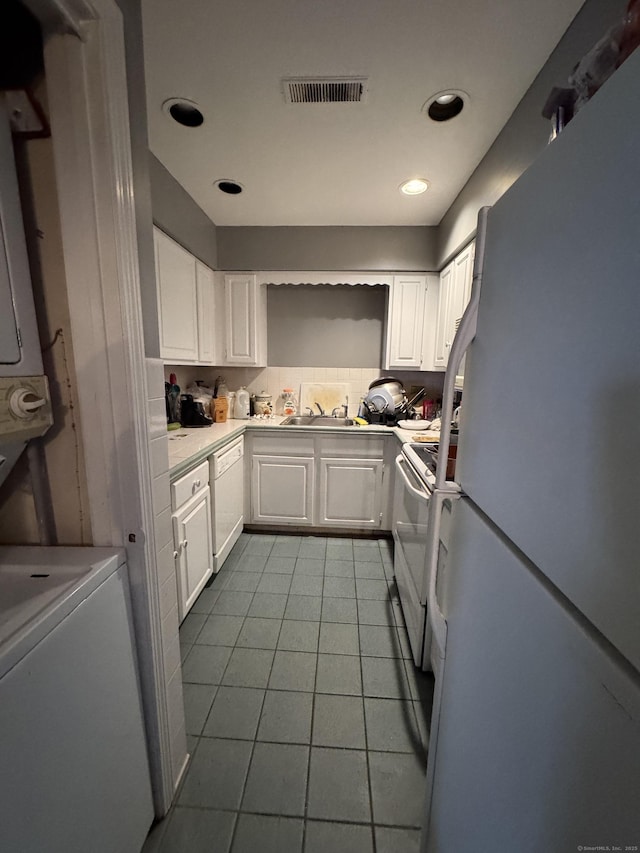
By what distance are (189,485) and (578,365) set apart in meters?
1.58

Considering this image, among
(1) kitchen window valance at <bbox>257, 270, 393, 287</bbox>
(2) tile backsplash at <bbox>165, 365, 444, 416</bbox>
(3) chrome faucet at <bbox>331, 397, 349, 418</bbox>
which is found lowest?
(3) chrome faucet at <bbox>331, 397, 349, 418</bbox>

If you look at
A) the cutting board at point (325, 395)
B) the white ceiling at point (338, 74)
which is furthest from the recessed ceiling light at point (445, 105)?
the cutting board at point (325, 395)

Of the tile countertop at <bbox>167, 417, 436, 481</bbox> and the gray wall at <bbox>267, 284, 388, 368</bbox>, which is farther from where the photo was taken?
the gray wall at <bbox>267, 284, 388, 368</bbox>

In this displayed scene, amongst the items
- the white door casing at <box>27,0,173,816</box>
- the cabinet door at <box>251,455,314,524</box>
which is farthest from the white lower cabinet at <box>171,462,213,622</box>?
the cabinet door at <box>251,455,314,524</box>

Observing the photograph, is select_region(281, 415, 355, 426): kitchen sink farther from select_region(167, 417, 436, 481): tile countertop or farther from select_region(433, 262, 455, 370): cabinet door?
select_region(433, 262, 455, 370): cabinet door

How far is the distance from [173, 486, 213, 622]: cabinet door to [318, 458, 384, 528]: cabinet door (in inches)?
37.9

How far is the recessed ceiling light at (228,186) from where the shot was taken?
1949 mm

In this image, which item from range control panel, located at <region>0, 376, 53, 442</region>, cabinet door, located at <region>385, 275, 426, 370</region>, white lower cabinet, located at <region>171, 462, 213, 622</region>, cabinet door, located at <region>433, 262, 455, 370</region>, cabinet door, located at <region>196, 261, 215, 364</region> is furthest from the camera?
cabinet door, located at <region>385, 275, 426, 370</region>

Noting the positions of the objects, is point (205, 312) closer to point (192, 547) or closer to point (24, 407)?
point (192, 547)

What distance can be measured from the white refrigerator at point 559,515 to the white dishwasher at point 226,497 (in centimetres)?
159

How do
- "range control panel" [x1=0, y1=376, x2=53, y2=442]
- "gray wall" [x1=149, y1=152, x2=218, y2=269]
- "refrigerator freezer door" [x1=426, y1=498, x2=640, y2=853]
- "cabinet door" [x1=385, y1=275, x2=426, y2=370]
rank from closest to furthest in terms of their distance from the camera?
"refrigerator freezer door" [x1=426, y1=498, x2=640, y2=853] < "range control panel" [x1=0, y1=376, x2=53, y2=442] < "gray wall" [x1=149, y1=152, x2=218, y2=269] < "cabinet door" [x1=385, y1=275, x2=426, y2=370]

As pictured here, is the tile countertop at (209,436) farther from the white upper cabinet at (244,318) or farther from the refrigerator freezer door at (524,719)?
the refrigerator freezer door at (524,719)

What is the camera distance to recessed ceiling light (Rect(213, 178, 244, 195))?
1.95 meters

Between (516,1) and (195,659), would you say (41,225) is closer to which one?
(516,1)
